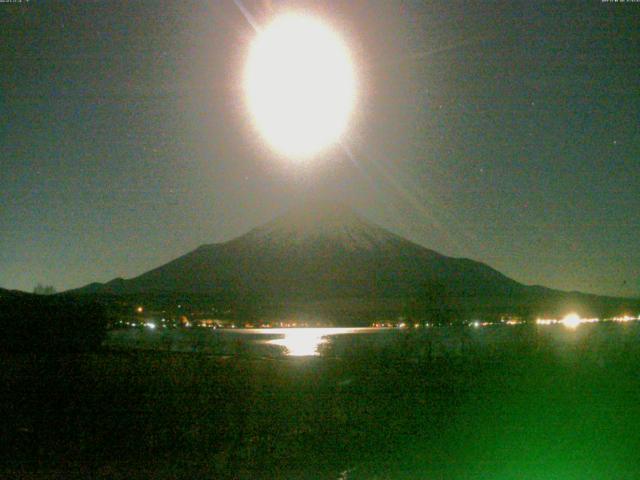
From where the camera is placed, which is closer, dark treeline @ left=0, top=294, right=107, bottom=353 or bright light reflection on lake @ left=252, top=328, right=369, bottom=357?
dark treeline @ left=0, top=294, right=107, bottom=353

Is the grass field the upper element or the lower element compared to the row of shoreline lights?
lower

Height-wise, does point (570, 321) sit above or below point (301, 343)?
above

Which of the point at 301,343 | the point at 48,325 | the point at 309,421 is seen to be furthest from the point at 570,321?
the point at 309,421

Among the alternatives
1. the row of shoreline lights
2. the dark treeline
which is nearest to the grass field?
the dark treeline

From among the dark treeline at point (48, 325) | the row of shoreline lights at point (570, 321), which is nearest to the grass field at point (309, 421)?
the dark treeline at point (48, 325)

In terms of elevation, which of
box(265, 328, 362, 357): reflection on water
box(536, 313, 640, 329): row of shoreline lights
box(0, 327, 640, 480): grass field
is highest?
box(536, 313, 640, 329): row of shoreline lights

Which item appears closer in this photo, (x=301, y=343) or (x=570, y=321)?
(x=301, y=343)

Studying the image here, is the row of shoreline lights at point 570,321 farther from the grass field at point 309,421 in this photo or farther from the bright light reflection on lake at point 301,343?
the grass field at point 309,421

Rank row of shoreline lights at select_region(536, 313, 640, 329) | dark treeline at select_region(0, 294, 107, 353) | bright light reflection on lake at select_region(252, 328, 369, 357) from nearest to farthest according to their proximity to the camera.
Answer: dark treeline at select_region(0, 294, 107, 353) < bright light reflection on lake at select_region(252, 328, 369, 357) < row of shoreline lights at select_region(536, 313, 640, 329)

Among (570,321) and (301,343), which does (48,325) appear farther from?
(570,321)

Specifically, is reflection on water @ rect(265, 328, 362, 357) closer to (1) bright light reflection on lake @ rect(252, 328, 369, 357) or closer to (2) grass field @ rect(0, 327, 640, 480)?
(1) bright light reflection on lake @ rect(252, 328, 369, 357)

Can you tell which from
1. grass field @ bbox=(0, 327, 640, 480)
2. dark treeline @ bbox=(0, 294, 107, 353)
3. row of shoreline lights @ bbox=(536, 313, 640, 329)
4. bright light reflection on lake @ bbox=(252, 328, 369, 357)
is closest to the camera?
grass field @ bbox=(0, 327, 640, 480)

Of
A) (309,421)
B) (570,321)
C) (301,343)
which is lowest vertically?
(309,421)
